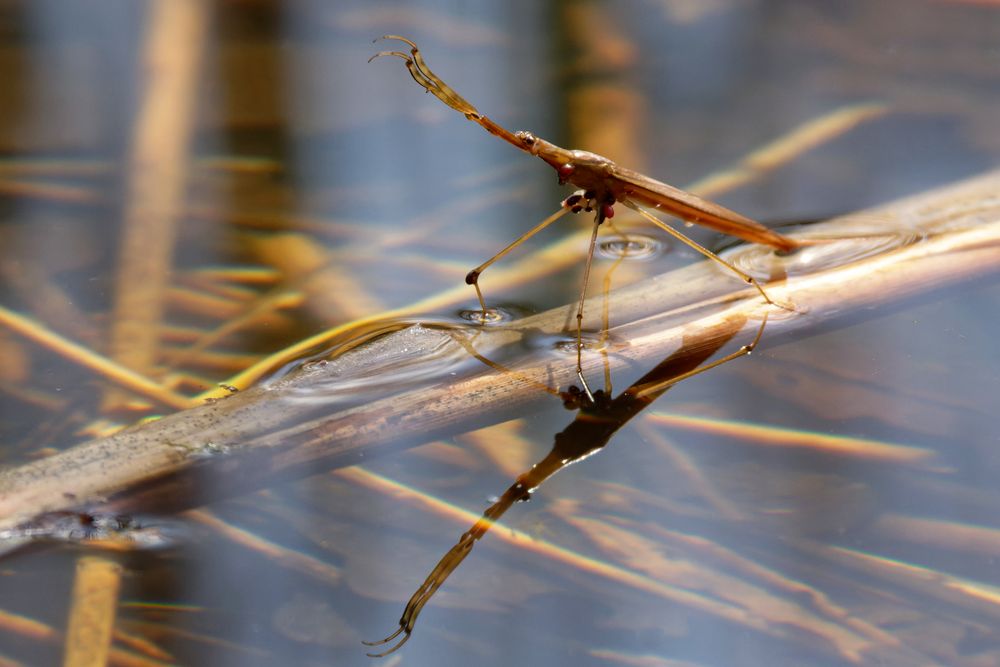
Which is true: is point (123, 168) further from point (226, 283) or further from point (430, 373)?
point (430, 373)

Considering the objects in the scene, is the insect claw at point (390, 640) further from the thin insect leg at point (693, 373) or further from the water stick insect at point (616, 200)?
the water stick insect at point (616, 200)

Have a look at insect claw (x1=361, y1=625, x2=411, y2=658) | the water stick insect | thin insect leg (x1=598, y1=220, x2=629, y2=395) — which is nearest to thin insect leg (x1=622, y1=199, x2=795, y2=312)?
the water stick insect

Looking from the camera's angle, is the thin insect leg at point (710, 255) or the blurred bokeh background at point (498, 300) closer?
the blurred bokeh background at point (498, 300)

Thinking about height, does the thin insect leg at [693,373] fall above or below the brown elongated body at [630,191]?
below

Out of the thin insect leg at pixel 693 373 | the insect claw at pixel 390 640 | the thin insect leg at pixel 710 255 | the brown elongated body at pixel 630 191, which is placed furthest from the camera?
the brown elongated body at pixel 630 191

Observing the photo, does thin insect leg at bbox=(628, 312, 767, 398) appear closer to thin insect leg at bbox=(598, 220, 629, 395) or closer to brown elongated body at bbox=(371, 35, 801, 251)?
thin insect leg at bbox=(598, 220, 629, 395)

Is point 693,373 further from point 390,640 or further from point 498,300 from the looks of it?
point 390,640

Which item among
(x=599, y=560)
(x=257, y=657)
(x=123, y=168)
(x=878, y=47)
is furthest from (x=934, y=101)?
(x=257, y=657)

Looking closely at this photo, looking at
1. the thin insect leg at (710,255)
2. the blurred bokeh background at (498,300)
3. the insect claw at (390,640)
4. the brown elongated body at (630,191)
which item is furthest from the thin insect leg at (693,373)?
the insect claw at (390,640)
